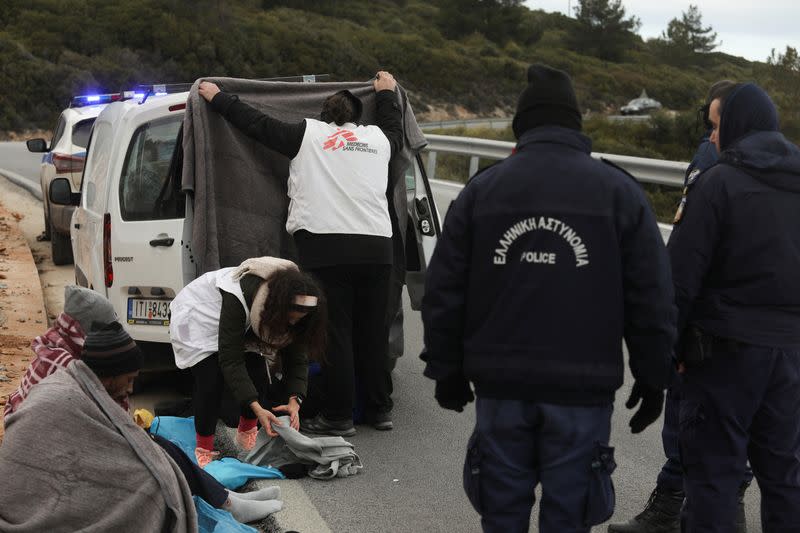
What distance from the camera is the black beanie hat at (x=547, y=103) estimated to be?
344 cm

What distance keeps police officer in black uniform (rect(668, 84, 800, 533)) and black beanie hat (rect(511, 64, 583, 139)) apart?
32.9 inches

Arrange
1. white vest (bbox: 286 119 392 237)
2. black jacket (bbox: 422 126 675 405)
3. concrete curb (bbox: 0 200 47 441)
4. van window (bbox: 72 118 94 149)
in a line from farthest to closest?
van window (bbox: 72 118 94 149) < concrete curb (bbox: 0 200 47 441) < white vest (bbox: 286 119 392 237) < black jacket (bbox: 422 126 675 405)

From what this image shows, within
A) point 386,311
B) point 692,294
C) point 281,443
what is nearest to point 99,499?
point 281,443

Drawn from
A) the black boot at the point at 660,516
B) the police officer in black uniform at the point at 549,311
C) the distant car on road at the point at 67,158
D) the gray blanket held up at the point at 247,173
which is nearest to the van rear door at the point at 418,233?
the gray blanket held up at the point at 247,173

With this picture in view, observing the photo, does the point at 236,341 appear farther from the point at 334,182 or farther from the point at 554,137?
the point at 554,137

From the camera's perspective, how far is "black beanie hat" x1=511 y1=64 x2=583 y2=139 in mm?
3436

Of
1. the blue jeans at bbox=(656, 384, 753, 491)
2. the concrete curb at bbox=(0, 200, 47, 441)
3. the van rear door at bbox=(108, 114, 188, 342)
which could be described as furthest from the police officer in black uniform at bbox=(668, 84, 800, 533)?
the concrete curb at bbox=(0, 200, 47, 441)

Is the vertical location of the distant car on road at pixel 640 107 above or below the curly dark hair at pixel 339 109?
below

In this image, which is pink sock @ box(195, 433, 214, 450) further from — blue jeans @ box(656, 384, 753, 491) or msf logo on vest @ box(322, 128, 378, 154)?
blue jeans @ box(656, 384, 753, 491)

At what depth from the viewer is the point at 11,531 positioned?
11.6 ft

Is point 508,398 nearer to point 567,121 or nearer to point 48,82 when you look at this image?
point 567,121

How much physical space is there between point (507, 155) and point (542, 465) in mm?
10565

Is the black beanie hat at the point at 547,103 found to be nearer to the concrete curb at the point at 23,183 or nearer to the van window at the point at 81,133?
the van window at the point at 81,133

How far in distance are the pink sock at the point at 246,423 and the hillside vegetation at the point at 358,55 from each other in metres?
22.5
